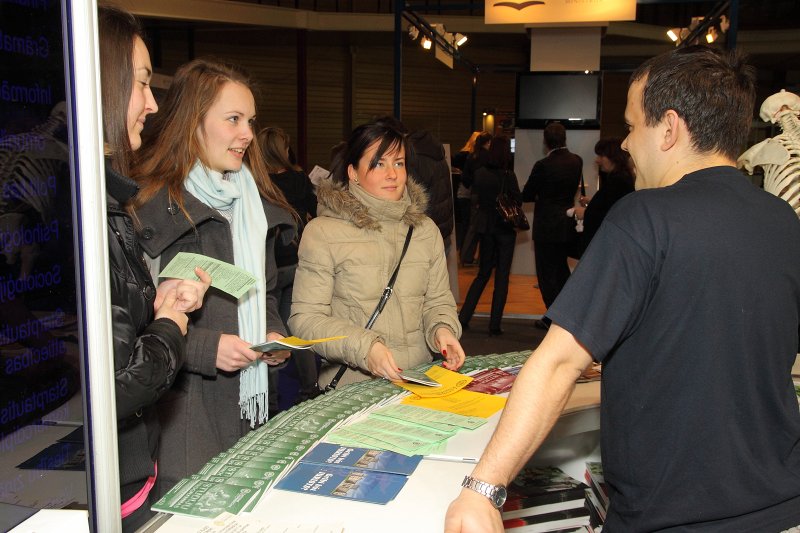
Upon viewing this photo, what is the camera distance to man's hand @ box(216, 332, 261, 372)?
7.19 ft

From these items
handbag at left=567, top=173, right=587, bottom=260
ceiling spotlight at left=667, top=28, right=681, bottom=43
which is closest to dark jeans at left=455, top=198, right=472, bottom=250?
ceiling spotlight at left=667, top=28, right=681, bottom=43

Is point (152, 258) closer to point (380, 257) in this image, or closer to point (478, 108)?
point (380, 257)

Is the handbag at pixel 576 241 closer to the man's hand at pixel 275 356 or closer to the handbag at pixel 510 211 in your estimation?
the handbag at pixel 510 211

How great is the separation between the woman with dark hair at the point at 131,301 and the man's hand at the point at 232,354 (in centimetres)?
36

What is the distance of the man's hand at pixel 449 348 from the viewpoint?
2.42 metres

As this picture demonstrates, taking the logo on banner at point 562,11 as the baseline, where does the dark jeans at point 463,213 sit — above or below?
below

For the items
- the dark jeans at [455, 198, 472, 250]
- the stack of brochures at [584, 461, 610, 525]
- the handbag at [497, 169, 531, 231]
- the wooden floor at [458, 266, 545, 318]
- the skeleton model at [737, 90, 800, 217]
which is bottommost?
the wooden floor at [458, 266, 545, 318]

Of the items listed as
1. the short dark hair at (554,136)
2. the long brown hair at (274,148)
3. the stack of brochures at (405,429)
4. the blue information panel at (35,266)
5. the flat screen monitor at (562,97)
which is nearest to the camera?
the blue information panel at (35,266)

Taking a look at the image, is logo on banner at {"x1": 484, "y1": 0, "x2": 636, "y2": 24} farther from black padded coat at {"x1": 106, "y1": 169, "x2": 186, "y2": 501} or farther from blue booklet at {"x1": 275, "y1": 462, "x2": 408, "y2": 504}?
blue booklet at {"x1": 275, "y1": 462, "x2": 408, "y2": 504}

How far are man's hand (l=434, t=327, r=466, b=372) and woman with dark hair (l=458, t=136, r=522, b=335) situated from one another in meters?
3.99

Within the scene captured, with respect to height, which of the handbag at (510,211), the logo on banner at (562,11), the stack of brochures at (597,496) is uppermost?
the logo on banner at (562,11)

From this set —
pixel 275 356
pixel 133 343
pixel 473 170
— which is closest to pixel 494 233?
pixel 473 170

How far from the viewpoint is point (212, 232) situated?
232cm

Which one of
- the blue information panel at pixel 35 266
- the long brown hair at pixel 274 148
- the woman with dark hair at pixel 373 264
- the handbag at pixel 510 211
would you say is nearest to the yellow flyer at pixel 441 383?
the woman with dark hair at pixel 373 264
